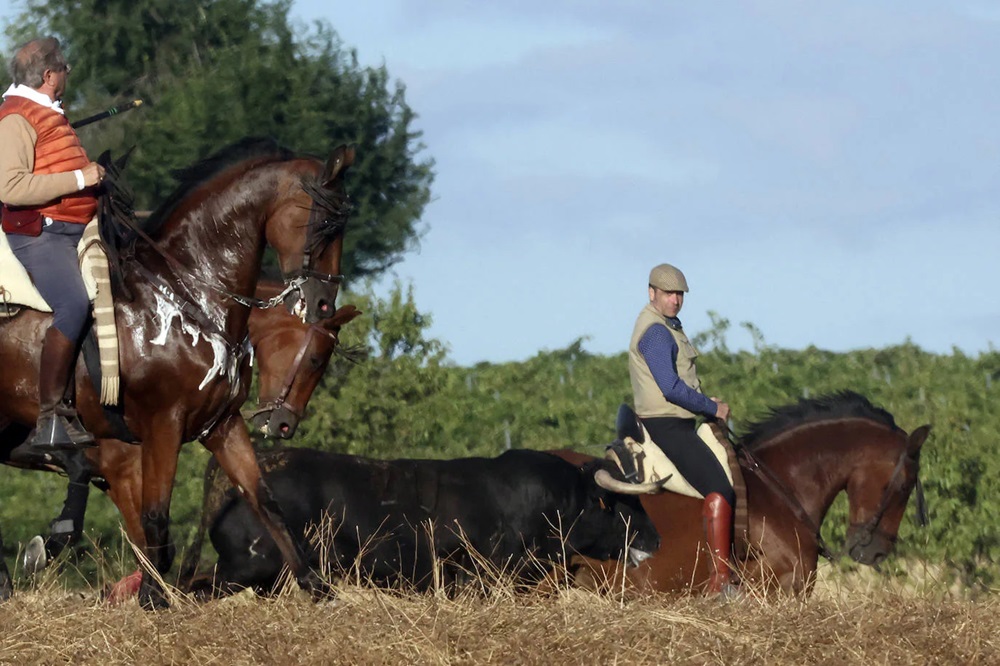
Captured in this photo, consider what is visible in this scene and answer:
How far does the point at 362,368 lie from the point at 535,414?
273cm

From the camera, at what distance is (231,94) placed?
3175cm

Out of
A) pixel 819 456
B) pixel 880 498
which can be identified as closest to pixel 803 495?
pixel 819 456

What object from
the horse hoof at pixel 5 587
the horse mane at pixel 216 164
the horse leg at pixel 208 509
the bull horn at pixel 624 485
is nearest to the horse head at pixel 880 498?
the bull horn at pixel 624 485

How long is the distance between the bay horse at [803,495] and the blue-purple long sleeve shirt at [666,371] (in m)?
0.73

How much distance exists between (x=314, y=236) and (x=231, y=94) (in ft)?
81.7

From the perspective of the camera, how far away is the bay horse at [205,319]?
25.0 ft

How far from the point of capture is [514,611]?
6469 mm

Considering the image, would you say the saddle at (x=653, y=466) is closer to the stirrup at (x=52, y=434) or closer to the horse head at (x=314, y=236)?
the horse head at (x=314, y=236)

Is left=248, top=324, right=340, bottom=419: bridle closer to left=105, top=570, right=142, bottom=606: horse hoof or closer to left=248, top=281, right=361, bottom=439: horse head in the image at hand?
left=248, top=281, right=361, bottom=439: horse head

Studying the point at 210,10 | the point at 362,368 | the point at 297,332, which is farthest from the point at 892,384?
the point at 210,10

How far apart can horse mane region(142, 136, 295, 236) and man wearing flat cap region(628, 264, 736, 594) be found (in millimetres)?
3139

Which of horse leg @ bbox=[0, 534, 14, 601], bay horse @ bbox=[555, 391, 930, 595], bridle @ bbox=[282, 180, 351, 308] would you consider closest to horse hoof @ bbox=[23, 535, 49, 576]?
horse leg @ bbox=[0, 534, 14, 601]

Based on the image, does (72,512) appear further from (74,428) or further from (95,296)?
(95,296)

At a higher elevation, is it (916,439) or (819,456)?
(916,439)
